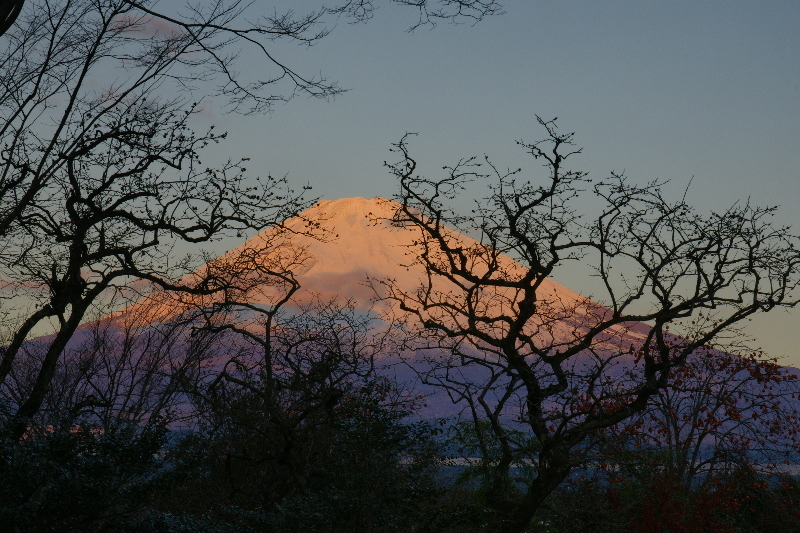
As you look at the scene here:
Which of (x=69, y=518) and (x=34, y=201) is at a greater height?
(x=34, y=201)

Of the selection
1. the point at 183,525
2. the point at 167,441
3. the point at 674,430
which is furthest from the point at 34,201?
the point at 674,430

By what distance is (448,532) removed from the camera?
38.5 feet

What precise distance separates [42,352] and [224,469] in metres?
15.6

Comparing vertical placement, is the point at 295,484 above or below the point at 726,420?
below

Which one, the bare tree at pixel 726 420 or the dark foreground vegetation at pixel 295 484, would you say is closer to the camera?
the dark foreground vegetation at pixel 295 484

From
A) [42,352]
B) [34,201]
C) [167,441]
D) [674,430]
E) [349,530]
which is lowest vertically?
[349,530]

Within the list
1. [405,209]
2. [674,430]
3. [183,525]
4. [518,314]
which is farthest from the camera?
[674,430]

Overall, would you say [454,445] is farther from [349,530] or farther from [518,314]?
[349,530]

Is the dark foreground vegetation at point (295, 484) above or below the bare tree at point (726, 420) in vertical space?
below

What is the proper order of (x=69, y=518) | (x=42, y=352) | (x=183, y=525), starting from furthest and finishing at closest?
(x=42, y=352) → (x=183, y=525) → (x=69, y=518)

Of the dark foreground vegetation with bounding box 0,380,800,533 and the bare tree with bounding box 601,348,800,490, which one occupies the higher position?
the bare tree with bounding box 601,348,800,490

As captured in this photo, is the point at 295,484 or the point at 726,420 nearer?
the point at 295,484

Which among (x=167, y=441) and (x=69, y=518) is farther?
(x=167, y=441)

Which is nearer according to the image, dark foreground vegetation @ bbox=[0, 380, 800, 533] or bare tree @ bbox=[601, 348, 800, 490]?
dark foreground vegetation @ bbox=[0, 380, 800, 533]
